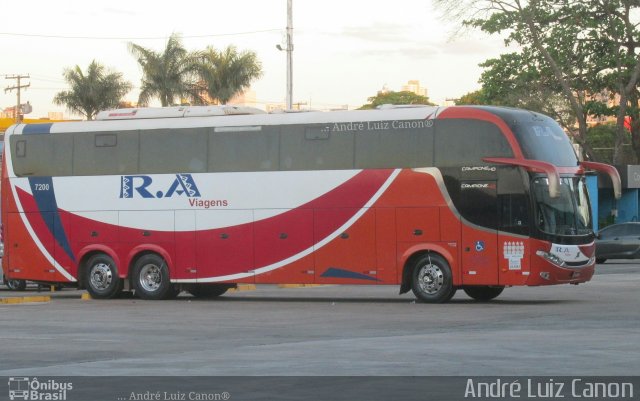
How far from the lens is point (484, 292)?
89.7ft

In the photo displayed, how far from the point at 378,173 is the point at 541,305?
425 cm

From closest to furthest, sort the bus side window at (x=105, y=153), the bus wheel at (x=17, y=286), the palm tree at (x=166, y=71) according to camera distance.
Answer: the bus side window at (x=105, y=153)
the bus wheel at (x=17, y=286)
the palm tree at (x=166, y=71)

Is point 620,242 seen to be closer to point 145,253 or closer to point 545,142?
point 545,142

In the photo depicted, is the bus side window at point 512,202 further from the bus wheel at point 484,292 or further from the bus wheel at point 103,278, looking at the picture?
the bus wheel at point 103,278

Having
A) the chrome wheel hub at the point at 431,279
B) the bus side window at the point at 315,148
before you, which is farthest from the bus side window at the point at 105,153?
the chrome wheel hub at the point at 431,279

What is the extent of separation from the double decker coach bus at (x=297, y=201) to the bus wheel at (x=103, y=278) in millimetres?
38

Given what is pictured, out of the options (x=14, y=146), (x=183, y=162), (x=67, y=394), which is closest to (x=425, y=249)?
(x=183, y=162)

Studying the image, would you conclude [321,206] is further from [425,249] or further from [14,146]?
[14,146]

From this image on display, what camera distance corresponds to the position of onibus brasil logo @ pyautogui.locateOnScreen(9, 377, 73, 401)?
1100cm

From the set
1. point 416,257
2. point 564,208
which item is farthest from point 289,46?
point 564,208

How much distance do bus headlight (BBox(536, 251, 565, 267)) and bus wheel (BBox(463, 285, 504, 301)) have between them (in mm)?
2285

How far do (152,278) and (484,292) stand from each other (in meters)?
7.38

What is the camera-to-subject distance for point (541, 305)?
2478 cm

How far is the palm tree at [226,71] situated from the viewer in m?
71.8
